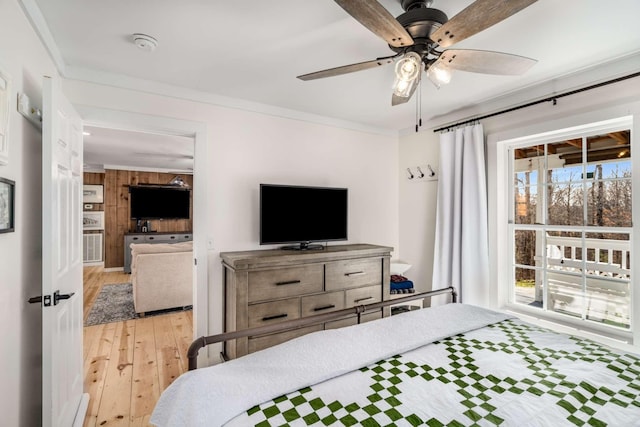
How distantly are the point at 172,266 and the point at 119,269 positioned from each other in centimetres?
→ 377

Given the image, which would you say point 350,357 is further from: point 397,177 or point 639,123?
point 397,177

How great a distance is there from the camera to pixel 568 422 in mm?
1030

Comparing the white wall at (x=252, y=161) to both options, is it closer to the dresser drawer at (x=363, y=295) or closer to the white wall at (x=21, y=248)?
the dresser drawer at (x=363, y=295)

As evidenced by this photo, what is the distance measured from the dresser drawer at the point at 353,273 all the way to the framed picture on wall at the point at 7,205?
6.84ft

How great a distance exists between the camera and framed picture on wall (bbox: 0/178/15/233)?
1293 mm

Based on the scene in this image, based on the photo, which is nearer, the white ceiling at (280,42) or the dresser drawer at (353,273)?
the white ceiling at (280,42)

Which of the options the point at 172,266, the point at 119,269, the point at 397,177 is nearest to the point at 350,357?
the point at 397,177

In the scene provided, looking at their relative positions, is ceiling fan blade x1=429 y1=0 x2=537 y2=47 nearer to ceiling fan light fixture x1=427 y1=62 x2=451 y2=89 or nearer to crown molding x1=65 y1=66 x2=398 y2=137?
ceiling fan light fixture x1=427 y1=62 x2=451 y2=89

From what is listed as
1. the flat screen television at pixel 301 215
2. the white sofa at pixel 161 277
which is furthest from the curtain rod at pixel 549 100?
the white sofa at pixel 161 277

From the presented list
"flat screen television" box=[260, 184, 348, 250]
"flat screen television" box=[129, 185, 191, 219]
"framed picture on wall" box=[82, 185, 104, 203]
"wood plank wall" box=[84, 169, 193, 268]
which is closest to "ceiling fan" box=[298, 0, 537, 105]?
"flat screen television" box=[260, 184, 348, 250]

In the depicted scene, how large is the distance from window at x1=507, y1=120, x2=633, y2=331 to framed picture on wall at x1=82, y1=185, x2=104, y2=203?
8.16 m

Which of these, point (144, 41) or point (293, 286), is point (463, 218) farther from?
point (144, 41)

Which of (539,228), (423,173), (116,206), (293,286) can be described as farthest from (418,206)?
(116,206)

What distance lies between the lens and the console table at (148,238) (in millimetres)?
6910
